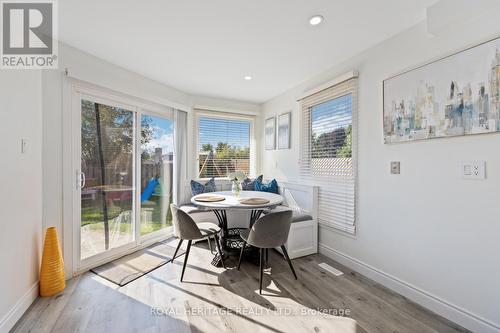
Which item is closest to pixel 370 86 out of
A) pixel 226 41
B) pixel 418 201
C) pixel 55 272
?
pixel 418 201

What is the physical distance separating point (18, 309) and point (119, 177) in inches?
61.3

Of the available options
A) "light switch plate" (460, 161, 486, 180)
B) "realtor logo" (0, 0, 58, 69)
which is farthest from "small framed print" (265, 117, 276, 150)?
"realtor logo" (0, 0, 58, 69)

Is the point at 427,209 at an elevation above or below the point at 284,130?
below

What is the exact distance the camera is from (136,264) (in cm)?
268

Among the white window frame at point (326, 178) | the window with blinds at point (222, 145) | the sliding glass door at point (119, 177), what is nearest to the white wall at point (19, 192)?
the sliding glass door at point (119, 177)

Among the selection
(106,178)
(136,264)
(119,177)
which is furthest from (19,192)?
(136,264)

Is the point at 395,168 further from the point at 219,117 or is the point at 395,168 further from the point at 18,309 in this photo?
the point at 18,309

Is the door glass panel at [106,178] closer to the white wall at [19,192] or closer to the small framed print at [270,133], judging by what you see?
the white wall at [19,192]

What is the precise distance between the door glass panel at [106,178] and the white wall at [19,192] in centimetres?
47

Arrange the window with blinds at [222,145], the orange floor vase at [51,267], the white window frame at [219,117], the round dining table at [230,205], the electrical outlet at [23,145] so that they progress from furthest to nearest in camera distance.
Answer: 1. the window with blinds at [222,145]
2. the white window frame at [219,117]
3. the round dining table at [230,205]
4. the orange floor vase at [51,267]
5. the electrical outlet at [23,145]

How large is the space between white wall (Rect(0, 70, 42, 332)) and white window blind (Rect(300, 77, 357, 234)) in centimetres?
312

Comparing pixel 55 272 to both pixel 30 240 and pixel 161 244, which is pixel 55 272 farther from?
pixel 161 244

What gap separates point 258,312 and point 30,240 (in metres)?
2.10

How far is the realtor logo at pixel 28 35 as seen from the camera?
1739 millimetres
